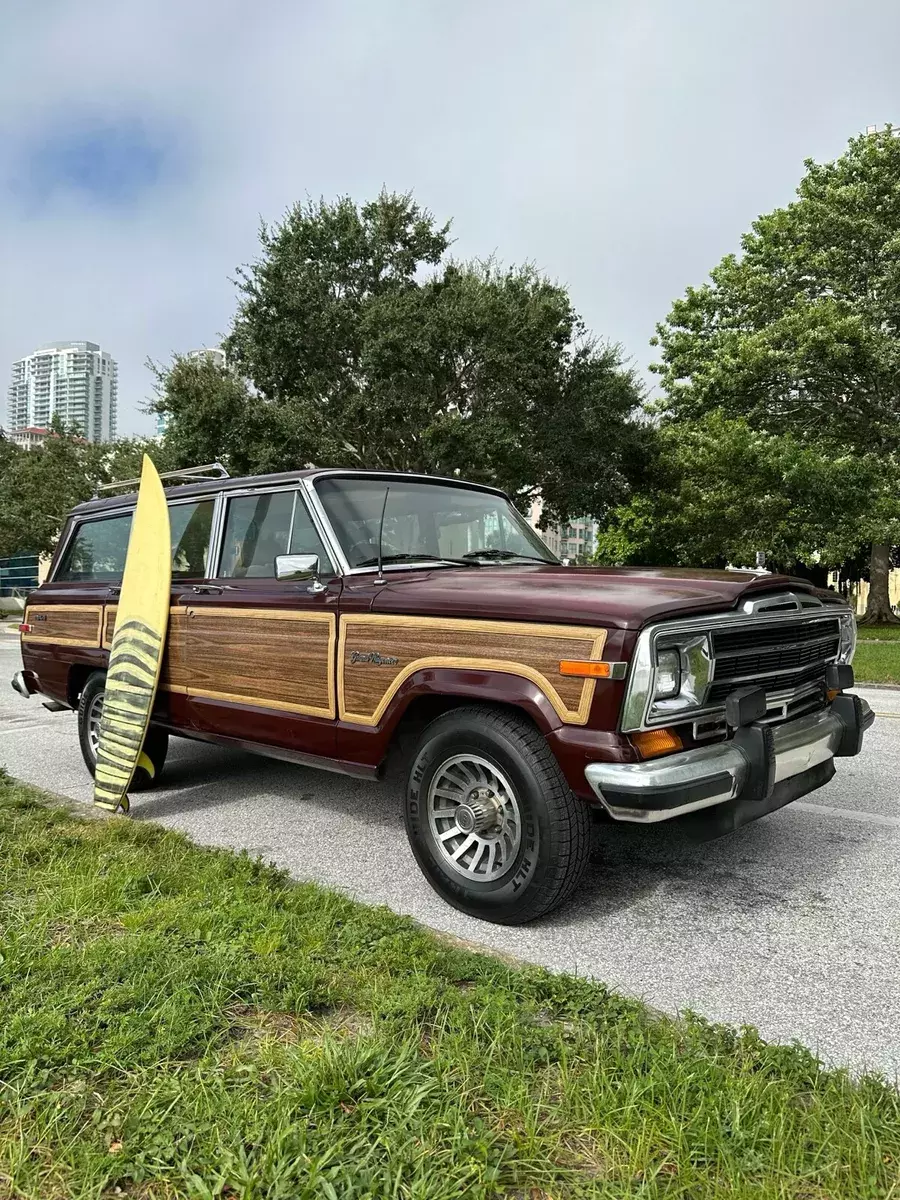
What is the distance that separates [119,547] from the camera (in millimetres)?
6008

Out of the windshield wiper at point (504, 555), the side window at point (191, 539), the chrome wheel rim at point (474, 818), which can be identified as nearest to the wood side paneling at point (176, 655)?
the side window at point (191, 539)

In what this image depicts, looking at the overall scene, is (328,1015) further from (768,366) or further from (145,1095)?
(768,366)

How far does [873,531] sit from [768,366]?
5.56 meters

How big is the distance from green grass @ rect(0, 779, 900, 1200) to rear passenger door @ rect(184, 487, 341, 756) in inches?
53.0

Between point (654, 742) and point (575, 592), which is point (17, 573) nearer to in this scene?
point (575, 592)

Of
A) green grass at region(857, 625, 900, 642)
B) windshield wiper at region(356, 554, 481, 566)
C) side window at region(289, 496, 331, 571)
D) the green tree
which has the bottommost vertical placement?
green grass at region(857, 625, 900, 642)

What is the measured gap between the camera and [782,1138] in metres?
1.93

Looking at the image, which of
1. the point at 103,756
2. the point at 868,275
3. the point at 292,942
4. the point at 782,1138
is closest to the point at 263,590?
the point at 103,756

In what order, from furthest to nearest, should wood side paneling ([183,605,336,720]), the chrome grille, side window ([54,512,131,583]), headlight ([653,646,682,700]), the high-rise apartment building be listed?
the high-rise apartment building, side window ([54,512,131,583]), wood side paneling ([183,605,336,720]), the chrome grille, headlight ([653,646,682,700])

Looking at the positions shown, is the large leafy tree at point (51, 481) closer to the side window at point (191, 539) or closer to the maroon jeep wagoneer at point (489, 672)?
the side window at point (191, 539)

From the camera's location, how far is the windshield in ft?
14.5

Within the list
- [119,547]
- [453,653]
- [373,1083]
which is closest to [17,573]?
[119,547]

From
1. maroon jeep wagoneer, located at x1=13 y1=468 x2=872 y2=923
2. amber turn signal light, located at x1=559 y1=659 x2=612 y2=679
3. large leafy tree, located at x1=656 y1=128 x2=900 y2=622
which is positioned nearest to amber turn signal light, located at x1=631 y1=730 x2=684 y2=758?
maroon jeep wagoneer, located at x1=13 y1=468 x2=872 y2=923

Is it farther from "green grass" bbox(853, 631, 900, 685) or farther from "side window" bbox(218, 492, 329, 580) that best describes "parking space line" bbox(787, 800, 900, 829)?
"green grass" bbox(853, 631, 900, 685)
